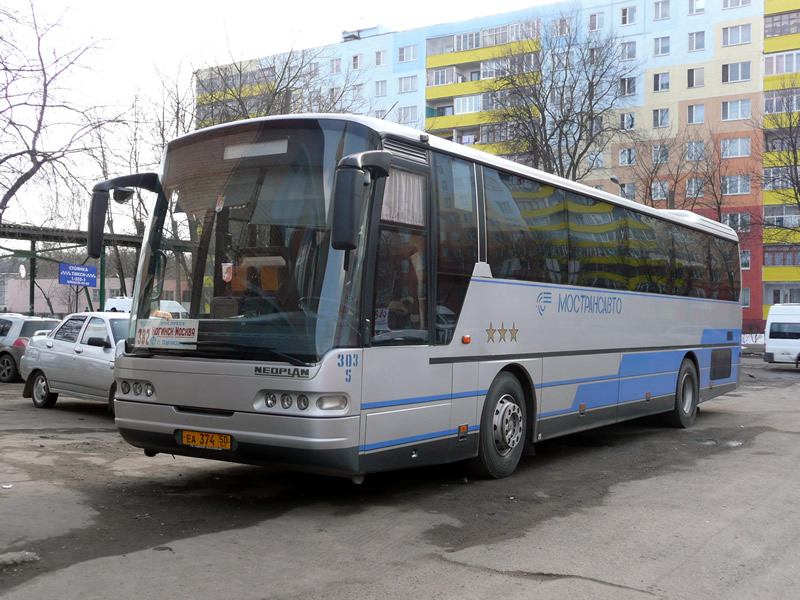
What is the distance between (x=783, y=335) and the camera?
31469mm

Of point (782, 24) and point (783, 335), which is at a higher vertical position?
point (782, 24)

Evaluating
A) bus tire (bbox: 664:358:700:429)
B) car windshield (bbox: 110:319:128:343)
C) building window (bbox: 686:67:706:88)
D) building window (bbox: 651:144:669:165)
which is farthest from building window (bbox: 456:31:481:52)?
car windshield (bbox: 110:319:128:343)

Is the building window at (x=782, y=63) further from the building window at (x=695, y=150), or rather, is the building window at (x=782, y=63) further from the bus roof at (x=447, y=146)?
the bus roof at (x=447, y=146)

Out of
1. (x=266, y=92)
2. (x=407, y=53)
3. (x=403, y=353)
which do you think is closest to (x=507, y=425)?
(x=403, y=353)

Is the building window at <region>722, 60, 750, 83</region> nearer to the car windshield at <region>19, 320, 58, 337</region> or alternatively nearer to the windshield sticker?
the car windshield at <region>19, 320, 58, 337</region>

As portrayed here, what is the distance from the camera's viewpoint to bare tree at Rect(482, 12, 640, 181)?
39656 millimetres

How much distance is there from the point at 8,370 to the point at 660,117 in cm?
5017

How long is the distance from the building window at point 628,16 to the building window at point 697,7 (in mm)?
3811

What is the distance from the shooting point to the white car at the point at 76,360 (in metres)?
13.3

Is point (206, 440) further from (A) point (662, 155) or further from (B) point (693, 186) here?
(B) point (693, 186)

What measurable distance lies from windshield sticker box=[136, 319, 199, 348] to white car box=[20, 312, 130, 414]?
5.80 meters

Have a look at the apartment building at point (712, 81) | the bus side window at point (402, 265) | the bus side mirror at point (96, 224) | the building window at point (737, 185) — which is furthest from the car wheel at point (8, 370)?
the building window at point (737, 185)

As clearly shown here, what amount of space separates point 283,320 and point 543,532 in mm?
2579

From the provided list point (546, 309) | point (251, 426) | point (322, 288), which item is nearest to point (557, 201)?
point (546, 309)
